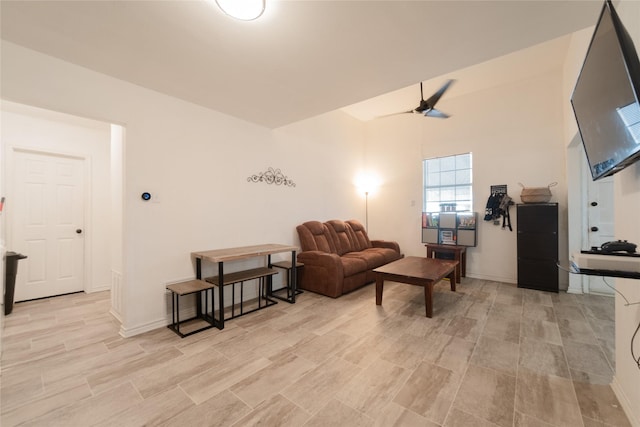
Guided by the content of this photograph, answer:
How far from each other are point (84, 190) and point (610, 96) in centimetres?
590

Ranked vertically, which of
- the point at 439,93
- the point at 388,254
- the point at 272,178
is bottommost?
the point at 388,254

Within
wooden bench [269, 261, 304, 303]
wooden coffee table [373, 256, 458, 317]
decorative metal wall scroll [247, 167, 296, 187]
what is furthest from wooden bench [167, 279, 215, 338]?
wooden coffee table [373, 256, 458, 317]

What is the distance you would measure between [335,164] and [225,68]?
10.7 feet

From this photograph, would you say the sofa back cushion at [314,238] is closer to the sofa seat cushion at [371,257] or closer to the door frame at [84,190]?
the sofa seat cushion at [371,257]

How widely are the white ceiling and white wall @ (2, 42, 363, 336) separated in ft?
0.62

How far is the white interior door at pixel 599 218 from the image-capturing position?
142 inches

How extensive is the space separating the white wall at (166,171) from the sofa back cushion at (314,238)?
0.28 m

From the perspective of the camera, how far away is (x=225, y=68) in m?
2.30

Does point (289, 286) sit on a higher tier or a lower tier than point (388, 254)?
lower

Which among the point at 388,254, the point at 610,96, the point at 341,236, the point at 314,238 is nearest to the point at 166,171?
the point at 314,238

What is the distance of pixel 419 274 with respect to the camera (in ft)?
10.2

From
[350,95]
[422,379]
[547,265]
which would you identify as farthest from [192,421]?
[547,265]

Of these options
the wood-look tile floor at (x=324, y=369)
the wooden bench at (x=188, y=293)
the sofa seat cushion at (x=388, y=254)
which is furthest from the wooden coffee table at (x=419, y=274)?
the wooden bench at (x=188, y=293)

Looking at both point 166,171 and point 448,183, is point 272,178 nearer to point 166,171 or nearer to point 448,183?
point 166,171
